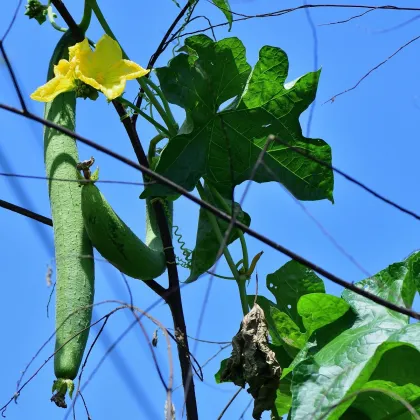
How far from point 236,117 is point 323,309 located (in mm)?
507

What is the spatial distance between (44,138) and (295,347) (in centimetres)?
70

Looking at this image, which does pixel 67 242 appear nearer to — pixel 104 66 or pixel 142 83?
pixel 104 66

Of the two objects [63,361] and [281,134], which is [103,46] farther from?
[63,361]

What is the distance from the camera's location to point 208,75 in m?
1.93

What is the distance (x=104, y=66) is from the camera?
170 cm

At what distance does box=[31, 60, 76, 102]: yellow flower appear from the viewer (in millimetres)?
1697

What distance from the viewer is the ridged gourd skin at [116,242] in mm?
1667

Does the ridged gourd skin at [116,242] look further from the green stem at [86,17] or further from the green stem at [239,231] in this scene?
the green stem at [86,17]

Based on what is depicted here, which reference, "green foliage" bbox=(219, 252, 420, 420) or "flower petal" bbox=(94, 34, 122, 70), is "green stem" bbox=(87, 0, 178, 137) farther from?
"green foliage" bbox=(219, 252, 420, 420)

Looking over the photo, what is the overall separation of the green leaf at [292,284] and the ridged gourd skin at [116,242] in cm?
30

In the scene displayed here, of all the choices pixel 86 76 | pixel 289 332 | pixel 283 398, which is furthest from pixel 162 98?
pixel 283 398

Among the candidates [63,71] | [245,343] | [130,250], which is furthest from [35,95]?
[245,343]

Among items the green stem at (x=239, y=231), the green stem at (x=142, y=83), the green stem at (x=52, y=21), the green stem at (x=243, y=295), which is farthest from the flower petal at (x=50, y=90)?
the green stem at (x=243, y=295)

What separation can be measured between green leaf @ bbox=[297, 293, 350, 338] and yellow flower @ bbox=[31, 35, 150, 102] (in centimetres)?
56
